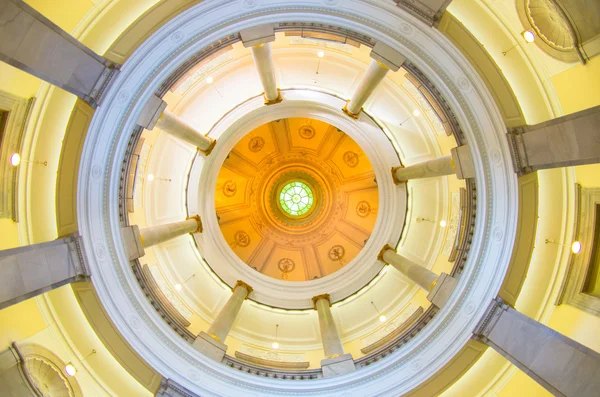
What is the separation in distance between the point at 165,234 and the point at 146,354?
453 cm

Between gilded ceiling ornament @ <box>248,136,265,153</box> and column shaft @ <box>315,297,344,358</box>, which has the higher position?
gilded ceiling ornament @ <box>248,136,265,153</box>

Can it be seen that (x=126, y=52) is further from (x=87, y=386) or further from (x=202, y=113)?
(x=87, y=386)

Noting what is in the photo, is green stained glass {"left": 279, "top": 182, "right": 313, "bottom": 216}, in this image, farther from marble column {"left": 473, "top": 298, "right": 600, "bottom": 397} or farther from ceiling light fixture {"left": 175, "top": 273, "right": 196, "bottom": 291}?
marble column {"left": 473, "top": 298, "right": 600, "bottom": 397}

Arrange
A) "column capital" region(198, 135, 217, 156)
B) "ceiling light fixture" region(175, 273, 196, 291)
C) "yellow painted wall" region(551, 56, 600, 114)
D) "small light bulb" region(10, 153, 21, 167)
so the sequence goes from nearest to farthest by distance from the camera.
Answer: "yellow painted wall" region(551, 56, 600, 114), "small light bulb" region(10, 153, 21, 167), "column capital" region(198, 135, 217, 156), "ceiling light fixture" region(175, 273, 196, 291)

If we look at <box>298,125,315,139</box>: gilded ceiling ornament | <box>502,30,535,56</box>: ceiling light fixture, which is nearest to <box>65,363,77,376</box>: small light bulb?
<box>502,30,535,56</box>: ceiling light fixture

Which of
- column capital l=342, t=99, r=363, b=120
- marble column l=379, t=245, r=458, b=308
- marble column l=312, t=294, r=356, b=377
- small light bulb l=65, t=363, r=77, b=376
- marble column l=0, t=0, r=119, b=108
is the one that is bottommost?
small light bulb l=65, t=363, r=77, b=376

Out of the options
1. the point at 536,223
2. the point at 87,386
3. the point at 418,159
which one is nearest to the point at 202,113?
the point at 418,159

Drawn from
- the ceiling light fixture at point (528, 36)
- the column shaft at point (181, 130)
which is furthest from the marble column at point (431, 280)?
the column shaft at point (181, 130)

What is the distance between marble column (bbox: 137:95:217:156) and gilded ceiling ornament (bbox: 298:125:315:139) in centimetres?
847

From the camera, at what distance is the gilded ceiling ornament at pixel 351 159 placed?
81.5 ft

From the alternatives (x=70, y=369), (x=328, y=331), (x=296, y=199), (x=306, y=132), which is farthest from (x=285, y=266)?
(x=70, y=369)

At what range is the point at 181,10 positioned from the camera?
32.2ft

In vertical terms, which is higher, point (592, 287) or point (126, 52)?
point (126, 52)

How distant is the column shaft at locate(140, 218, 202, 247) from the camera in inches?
514
